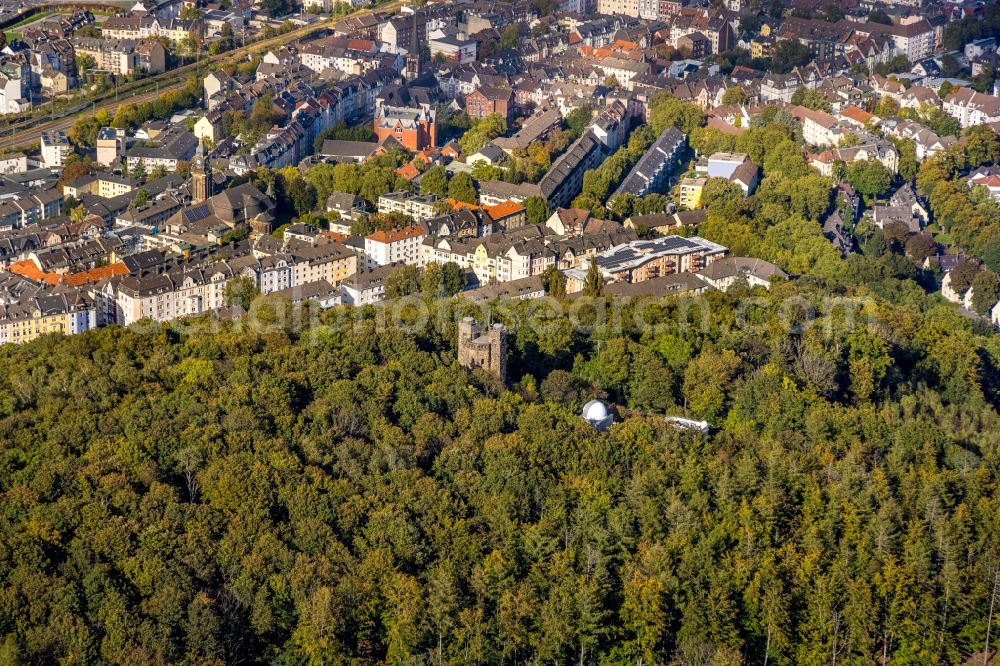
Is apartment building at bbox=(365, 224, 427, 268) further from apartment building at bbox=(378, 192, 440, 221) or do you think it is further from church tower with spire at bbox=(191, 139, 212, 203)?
church tower with spire at bbox=(191, 139, 212, 203)

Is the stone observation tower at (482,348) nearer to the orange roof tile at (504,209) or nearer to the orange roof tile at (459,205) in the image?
the orange roof tile at (504,209)

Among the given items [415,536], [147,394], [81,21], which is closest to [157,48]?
[81,21]

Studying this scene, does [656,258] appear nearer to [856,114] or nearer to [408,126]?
[408,126]

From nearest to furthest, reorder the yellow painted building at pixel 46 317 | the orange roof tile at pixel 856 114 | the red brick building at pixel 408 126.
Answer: the yellow painted building at pixel 46 317 < the red brick building at pixel 408 126 < the orange roof tile at pixel 856 114

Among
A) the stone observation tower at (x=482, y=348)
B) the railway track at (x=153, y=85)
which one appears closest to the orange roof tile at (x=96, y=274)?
the stone observation tower at (x=482, y=348)

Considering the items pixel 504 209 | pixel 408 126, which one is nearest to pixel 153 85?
pixel 408 126

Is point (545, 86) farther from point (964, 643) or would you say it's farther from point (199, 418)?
Result: point (964, 643)
